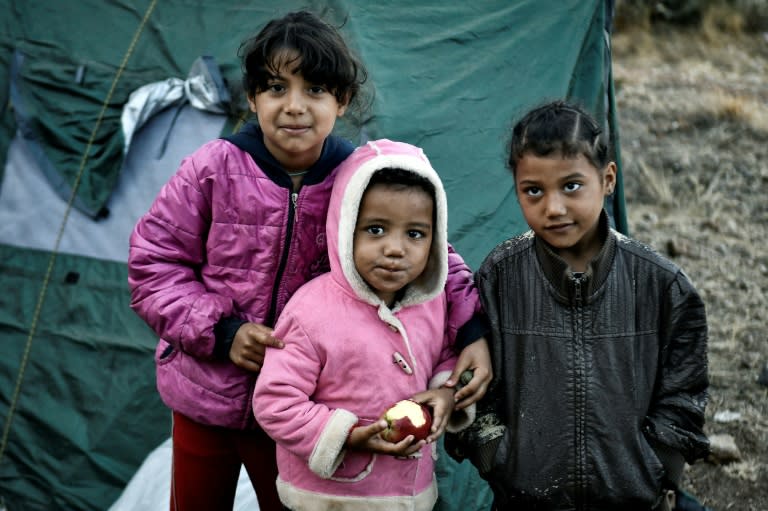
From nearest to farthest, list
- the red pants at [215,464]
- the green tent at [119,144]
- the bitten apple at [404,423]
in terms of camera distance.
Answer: the bitten apple at [404,423] → the red pants at [215,464] → the green tent at [119,144]

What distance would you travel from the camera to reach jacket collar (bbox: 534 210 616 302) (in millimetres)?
2094

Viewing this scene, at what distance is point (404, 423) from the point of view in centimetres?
196

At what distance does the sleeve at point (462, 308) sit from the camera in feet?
7.22

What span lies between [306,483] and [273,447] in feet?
0.90

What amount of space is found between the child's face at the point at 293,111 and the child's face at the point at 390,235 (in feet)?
0.69

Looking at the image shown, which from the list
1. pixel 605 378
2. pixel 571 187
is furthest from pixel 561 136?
pixel 605 378

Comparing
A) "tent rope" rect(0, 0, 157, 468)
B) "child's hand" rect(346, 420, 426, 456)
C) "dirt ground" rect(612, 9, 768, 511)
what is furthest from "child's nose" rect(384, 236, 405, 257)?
"dirt ground" rect(612, 9, 768, 511)

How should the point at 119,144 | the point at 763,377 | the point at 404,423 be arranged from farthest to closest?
1. the point at 763,377
2. the point at 119,144
3. the point at 404,423

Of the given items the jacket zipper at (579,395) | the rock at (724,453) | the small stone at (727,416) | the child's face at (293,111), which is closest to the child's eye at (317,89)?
the child's face at (293,111)

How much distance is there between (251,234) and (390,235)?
0.35 meters

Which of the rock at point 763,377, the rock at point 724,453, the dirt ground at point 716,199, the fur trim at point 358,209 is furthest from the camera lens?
the rock at point 763,377

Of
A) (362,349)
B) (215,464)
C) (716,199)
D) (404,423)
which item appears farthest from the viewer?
(716,199)

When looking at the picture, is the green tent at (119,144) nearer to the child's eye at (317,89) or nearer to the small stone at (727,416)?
the child's eye at (317,89)

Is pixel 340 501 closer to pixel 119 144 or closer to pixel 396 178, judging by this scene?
pixel 396 178
